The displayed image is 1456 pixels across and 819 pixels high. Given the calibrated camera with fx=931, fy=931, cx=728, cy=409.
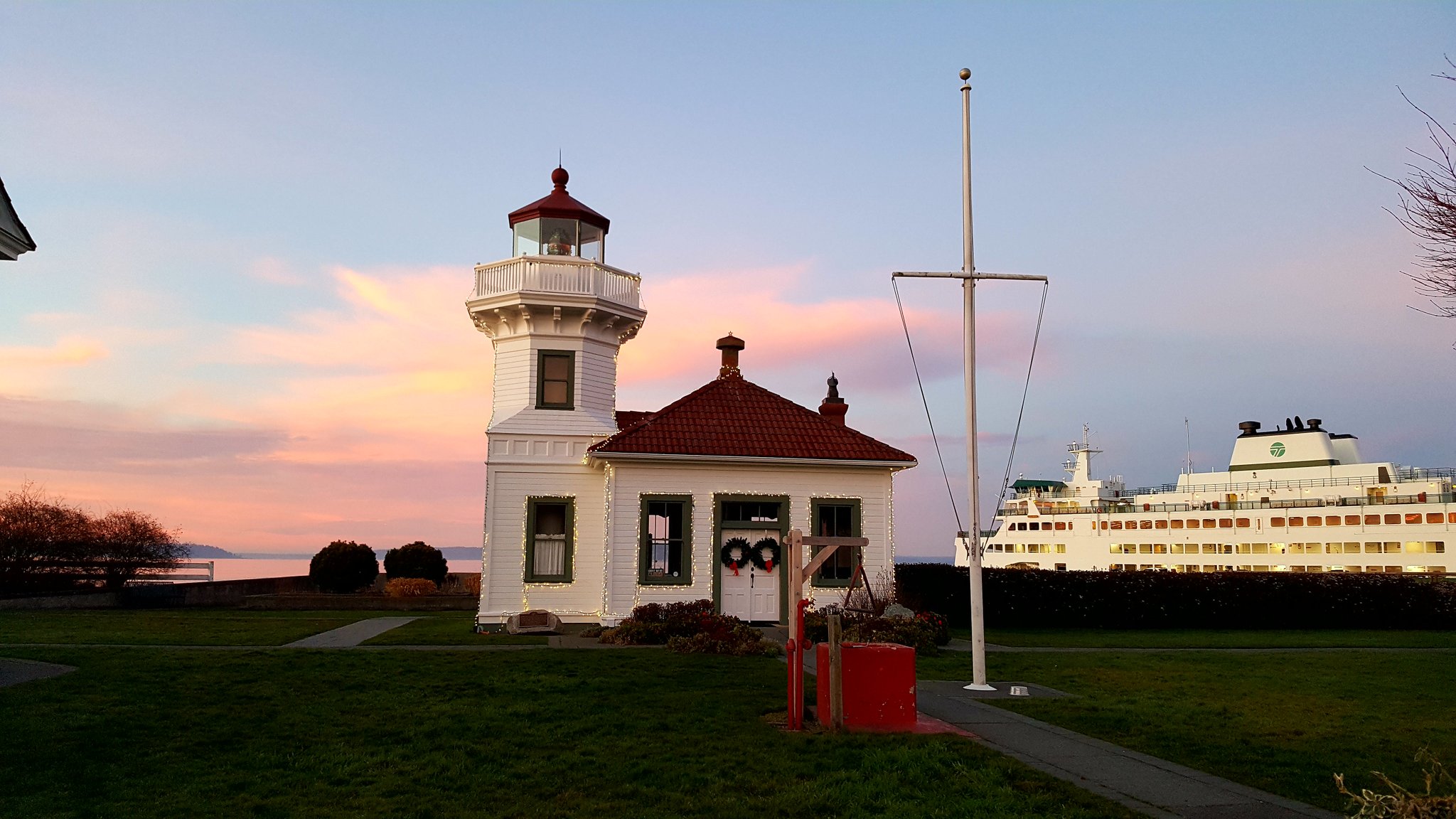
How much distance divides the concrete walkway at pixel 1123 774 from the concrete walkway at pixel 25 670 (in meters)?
11.1

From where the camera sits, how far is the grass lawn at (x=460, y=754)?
674cm

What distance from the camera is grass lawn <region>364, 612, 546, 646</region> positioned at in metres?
17.7

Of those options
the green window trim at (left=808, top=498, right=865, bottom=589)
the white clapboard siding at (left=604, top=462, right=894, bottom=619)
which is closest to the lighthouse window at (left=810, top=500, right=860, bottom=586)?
the green window trim at (left=808, top=498, right=865, bottom=589)

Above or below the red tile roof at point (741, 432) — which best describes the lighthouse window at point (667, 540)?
below

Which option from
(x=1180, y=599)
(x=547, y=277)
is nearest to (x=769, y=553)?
(x=547, y=277)

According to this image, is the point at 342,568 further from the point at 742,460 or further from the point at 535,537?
the point at 742,460

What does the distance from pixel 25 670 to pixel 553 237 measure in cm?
1436

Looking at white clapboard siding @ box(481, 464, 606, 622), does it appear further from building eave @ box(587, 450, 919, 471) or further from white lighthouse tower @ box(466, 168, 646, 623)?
building eave @ box(587, 450, 919, 471)

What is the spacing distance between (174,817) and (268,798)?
0.67 m

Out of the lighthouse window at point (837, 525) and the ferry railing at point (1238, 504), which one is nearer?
the lighthouse window at point (837, 525)

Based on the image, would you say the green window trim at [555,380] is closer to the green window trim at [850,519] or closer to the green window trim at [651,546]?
the green window trim at [651,546]

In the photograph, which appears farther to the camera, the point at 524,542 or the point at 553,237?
the point at 553,237

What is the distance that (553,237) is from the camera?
23375mm

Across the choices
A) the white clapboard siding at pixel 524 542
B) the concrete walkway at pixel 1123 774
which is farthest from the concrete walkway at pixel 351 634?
the concrete walkway at pixel 1123 774
